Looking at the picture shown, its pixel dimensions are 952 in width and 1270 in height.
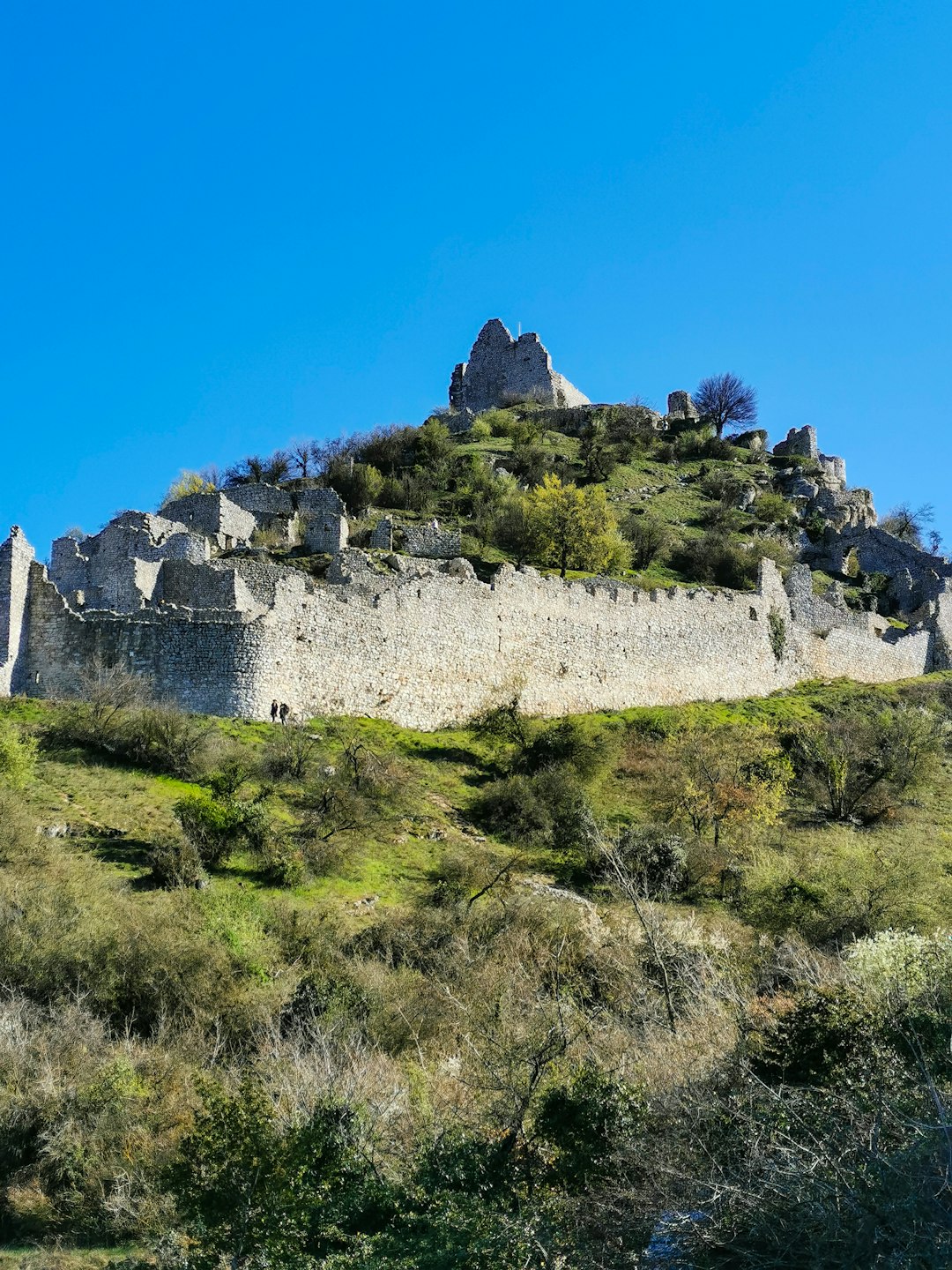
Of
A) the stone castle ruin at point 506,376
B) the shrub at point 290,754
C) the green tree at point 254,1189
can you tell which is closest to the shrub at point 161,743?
the shrub at point 290,754

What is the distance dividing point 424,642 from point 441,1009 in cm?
1358

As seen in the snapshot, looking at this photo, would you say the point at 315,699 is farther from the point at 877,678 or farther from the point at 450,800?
the point at 877,678

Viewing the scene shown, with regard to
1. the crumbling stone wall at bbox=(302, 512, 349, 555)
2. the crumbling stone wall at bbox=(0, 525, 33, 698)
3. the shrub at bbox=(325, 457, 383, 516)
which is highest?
the shrub at bbox=(325, 457, 383, 516)

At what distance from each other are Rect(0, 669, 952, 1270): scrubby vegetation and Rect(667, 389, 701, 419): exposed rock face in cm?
5023

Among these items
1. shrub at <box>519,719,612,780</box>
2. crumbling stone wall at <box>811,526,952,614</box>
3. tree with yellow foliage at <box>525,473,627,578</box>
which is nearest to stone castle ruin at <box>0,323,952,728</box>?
crumbling stone wall at <box>811,526,952,614</box>

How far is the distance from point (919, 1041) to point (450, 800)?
1303cm

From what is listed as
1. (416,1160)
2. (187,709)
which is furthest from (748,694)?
(416,1160)

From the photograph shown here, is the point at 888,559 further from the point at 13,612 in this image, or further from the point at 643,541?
the point at 13,612

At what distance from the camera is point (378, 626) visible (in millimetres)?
27078

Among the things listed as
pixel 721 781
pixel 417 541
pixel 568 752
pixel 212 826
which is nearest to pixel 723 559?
pixel 417 541

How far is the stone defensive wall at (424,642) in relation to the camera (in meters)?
23.6

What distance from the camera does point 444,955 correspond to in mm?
16812

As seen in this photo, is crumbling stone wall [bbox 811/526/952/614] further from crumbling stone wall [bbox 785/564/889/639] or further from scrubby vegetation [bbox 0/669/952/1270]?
scrubby vegetation [bbox 0/669/952/1270]

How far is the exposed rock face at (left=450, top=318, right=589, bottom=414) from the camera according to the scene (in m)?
70.5
